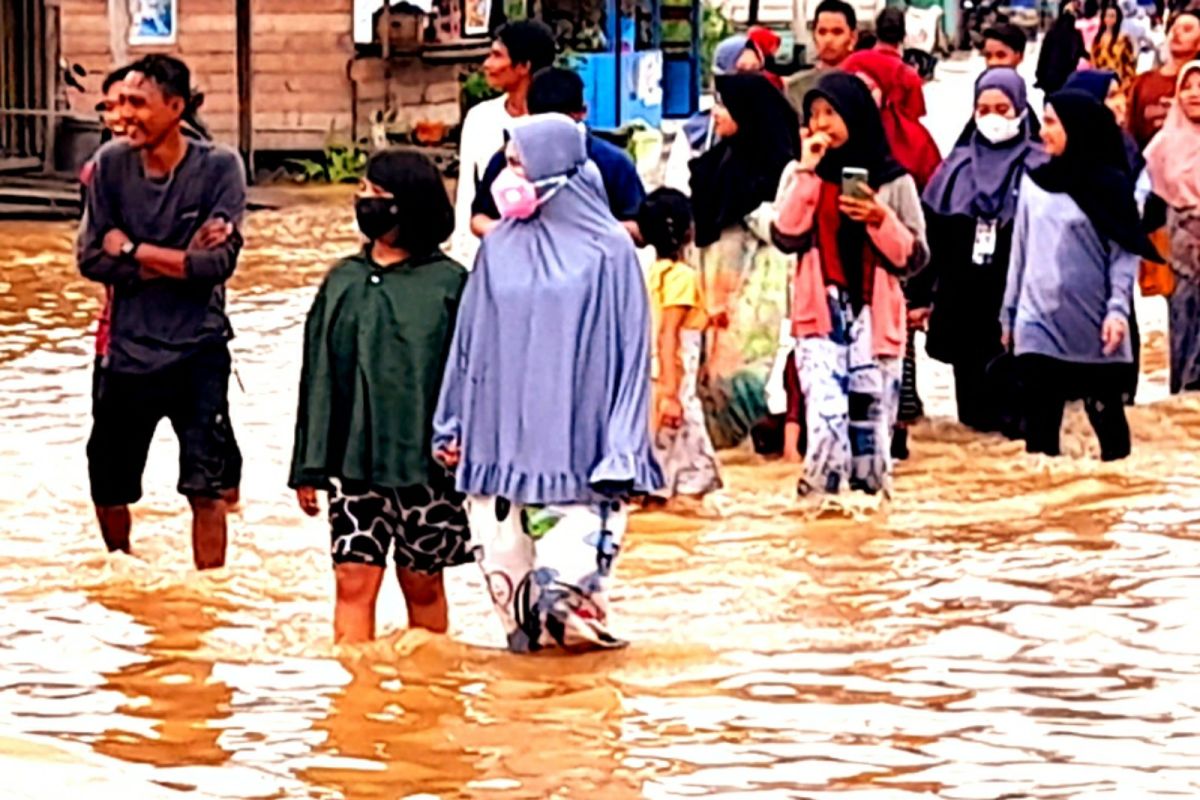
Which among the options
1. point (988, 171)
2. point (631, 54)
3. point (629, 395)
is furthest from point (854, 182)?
point (631, 54)

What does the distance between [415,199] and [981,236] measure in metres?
4.96

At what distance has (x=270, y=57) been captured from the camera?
27.2 meters

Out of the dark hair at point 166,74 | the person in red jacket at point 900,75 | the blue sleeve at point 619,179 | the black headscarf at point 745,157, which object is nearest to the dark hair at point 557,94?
the blue sleeve at point 619,179

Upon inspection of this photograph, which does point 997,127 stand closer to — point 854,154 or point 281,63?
point 854,154

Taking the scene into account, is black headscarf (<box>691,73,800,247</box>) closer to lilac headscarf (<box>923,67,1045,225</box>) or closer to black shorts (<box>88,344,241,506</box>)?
lilac headscarf (<box>923,67,1045,225</box>)

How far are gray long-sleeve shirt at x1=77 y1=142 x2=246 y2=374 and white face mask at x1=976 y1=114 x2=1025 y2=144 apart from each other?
13.6ft

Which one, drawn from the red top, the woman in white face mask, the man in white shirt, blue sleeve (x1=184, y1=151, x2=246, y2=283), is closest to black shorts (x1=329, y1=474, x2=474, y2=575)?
blue sleeve (x1=184, y1=151, x2=246, y2=283)

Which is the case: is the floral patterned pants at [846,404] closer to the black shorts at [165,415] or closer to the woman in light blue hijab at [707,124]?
the woman in light blue hijab at [707,124]

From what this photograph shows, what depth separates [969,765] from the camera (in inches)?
292

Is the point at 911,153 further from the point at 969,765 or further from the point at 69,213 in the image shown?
the point at 69,213

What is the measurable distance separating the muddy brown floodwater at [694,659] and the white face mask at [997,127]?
4.48 feet

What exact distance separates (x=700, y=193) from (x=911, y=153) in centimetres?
148

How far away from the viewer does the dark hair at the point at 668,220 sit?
10758 millimetres

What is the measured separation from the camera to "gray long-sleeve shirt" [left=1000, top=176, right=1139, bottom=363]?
11633mm
